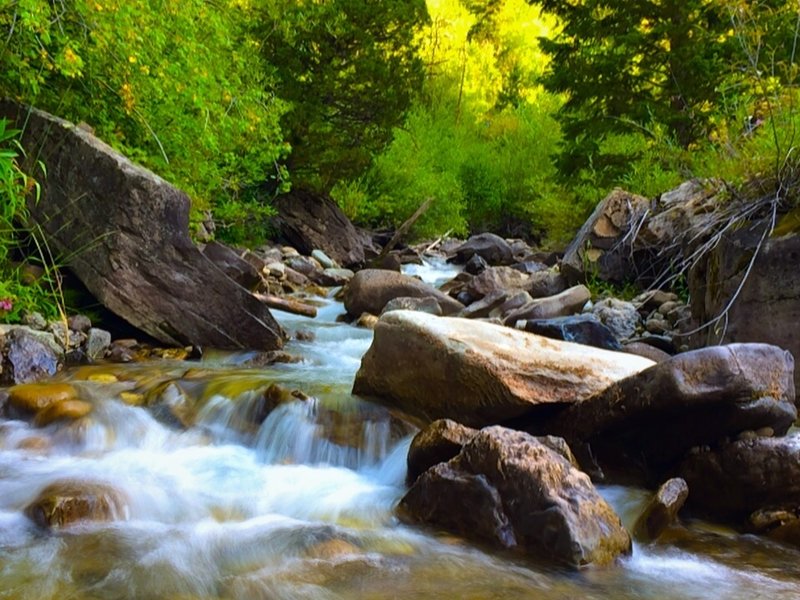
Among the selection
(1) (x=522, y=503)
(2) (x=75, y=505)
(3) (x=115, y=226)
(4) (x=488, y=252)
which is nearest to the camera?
(1) (x=522, y=503)

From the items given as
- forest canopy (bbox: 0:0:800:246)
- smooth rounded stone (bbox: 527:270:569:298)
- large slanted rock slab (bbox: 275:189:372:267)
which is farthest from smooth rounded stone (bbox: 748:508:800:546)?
large slanted rock slab (bbox: 275:189:372:267)

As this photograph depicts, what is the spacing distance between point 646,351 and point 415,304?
9.53 feet

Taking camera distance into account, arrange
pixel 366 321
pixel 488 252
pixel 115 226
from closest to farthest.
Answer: pixel 115 226, pixel 366 321, pixel 488 252

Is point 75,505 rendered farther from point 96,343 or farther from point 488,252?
point 488,252

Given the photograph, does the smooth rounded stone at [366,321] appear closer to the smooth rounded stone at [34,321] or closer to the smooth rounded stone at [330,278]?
the smooth rounded stone at [330,278]

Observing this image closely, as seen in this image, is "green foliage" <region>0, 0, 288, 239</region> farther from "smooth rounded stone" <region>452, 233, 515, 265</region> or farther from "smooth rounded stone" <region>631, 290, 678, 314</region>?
"smooth rounded stone" <region>452, 233, 515, 265</region>

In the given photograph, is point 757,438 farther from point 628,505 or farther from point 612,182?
point 612,182

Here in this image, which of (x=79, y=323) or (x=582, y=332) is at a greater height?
(x=582, y=332)

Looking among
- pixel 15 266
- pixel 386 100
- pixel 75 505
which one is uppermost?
pixel 386 100

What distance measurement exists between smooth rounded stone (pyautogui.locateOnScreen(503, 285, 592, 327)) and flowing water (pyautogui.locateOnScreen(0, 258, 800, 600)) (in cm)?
275

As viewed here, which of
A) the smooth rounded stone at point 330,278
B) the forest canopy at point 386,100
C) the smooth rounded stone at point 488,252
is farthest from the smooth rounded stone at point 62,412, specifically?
the smooth rounded stone at point 488,252

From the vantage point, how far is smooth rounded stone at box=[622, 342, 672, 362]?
19.2ft

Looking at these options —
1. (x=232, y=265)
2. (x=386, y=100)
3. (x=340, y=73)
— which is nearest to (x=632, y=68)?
(x=386, y=100)

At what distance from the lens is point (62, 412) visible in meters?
4.33
